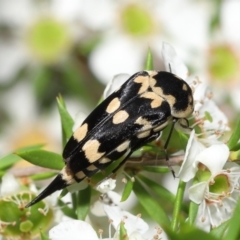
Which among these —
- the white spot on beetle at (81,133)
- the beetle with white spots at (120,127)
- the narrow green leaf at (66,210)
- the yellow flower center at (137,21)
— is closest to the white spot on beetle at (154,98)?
the beetle with white spots at (120,127)

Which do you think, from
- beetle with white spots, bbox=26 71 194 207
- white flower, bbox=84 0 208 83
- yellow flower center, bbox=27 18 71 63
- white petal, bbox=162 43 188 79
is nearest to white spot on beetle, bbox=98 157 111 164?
beetle with white spots, bbox=26 71 194 207

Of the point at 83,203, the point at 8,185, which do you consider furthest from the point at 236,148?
the point at 8,185

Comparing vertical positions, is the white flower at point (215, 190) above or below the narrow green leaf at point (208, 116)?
below

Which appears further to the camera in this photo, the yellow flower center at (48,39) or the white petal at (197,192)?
the yellow flower center at (48,39)

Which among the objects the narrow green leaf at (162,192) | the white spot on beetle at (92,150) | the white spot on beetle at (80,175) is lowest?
the narrow green leaf at (162,192)

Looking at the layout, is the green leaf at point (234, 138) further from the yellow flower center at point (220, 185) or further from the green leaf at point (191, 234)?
the green leaf at point (191, 234)

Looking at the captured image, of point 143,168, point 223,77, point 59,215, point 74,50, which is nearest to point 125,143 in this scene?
point 143,168
